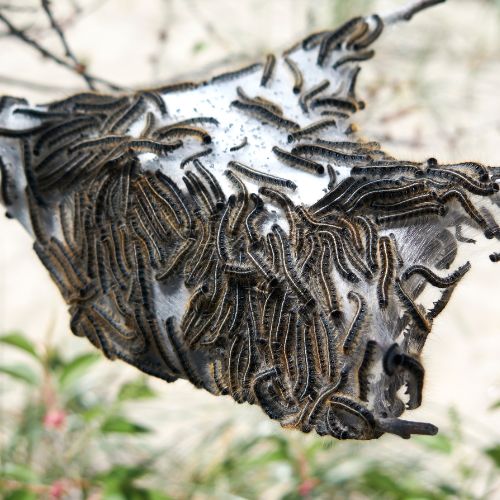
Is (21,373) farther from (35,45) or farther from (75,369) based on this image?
(35,45)

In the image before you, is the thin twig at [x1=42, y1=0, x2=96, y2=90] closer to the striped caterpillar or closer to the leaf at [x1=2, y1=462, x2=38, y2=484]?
the striped caterpillar

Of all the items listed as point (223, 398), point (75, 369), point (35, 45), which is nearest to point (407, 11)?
point (35, 45)

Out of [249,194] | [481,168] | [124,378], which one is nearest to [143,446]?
[124,378]

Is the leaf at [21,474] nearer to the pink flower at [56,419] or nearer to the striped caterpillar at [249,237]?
the pink flower at [56,419]

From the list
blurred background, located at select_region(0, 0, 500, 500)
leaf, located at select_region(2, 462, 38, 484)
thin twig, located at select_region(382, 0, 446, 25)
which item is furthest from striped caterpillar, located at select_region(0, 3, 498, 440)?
leaf, located at select_region(2, 462, 38, 484)

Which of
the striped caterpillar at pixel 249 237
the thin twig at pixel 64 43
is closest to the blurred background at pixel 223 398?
the thin twig at pixel 64 43
